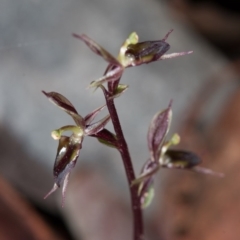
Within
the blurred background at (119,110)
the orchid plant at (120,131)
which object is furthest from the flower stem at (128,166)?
the blurred background at (119,110)

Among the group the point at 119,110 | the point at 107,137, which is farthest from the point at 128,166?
the point at 119,110

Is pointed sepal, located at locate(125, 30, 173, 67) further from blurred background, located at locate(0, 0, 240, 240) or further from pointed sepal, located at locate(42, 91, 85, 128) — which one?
blurred background, located at locate(0, 0, 240, 240)

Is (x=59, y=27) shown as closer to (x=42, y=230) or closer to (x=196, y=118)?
(x=196, y=118)

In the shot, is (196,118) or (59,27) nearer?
(196,118)

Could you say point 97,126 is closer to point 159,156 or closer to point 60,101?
point 60,101

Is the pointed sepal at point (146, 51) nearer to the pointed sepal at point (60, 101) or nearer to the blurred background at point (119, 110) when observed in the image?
the pointed sepal at point (60, 101)

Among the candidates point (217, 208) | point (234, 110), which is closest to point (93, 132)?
point (217, 208)

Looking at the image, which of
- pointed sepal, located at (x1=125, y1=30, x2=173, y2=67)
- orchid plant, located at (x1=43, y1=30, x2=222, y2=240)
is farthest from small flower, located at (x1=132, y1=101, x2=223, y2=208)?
pointed sepal, located at (x1=125, y1=30, x2=173, y2=67)
